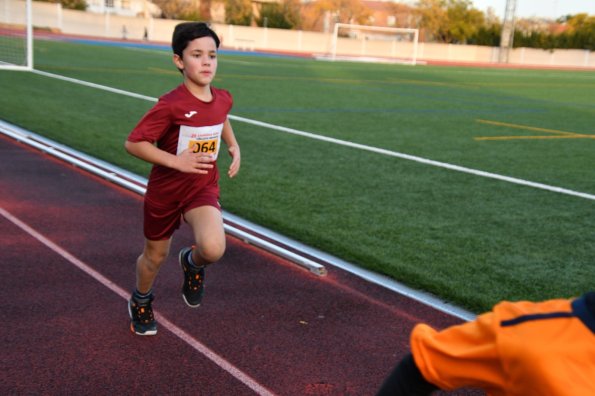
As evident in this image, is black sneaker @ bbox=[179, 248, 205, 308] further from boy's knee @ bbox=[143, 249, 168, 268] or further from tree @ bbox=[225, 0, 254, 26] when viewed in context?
tree @ bbox=[225, 0, 254, 26]

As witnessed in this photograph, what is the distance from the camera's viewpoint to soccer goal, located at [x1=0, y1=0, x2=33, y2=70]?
69.7ft

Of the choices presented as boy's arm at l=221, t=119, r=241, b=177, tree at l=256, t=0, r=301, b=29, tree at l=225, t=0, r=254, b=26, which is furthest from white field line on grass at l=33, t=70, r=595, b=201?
tree at l=225, t=0, r=254, b=26

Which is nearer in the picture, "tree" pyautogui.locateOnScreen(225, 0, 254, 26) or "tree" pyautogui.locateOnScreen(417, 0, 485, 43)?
"tree" pyautogui.locateOnScreen(225, 0, 254, 26)

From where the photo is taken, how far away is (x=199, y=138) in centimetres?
408

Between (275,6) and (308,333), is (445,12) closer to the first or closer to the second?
(275,6)

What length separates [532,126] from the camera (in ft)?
51.0

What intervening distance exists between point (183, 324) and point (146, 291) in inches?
12.5

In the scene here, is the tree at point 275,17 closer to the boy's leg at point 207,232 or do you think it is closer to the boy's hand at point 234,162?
the boy's hand at point 234,162

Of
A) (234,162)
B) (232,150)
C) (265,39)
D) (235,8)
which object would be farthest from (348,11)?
(234,162)

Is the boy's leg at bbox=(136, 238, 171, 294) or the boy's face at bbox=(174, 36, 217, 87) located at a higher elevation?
the boy's face at bbox=(174, 36, 217, 87)

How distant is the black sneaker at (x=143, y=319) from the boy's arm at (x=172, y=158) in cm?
90

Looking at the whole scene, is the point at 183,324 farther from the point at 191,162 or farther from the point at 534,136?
the point at 534,136

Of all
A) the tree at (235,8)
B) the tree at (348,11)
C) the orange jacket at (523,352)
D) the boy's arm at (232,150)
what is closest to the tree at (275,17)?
the tree at (235,8)

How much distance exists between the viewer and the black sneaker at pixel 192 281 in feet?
14.1
